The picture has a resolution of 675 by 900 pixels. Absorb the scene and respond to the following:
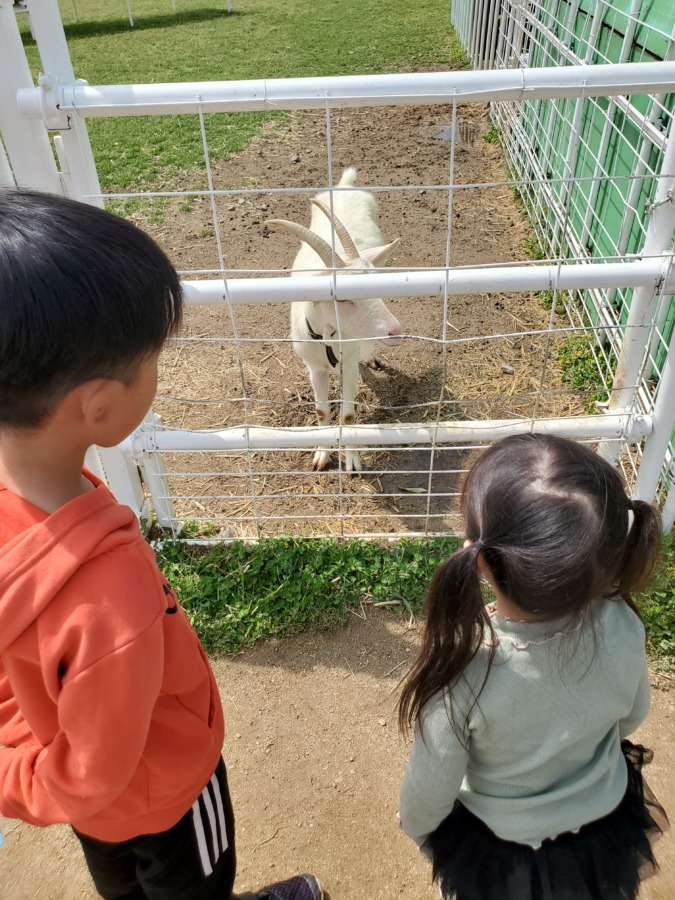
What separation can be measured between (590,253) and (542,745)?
4657mm

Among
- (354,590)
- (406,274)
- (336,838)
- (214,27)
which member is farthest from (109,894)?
(214,27)

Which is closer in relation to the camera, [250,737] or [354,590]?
[250,737]

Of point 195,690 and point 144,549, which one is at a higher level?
point 144,549

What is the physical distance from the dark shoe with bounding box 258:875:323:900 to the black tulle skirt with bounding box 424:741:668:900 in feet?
2.12

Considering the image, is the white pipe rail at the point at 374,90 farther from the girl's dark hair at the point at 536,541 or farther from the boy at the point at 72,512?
the girl's dark hair at the point at 536,541

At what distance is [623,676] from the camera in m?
1.22

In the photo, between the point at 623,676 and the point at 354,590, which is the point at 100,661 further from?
the point at 354,590

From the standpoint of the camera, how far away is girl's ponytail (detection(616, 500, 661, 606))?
1.16 metres

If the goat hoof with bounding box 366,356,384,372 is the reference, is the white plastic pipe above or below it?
above

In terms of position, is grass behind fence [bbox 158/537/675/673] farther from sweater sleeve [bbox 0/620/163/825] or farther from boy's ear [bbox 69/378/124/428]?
boy's ear [bbox 69/378/124/428]

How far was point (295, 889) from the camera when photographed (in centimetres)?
187

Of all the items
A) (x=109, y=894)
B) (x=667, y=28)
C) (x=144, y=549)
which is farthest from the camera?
(x=667, y=28)

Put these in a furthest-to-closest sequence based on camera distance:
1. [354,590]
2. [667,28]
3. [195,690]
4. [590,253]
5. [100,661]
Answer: [590,253] < [667,28] < [354,590] < [195,690] < [100,661]

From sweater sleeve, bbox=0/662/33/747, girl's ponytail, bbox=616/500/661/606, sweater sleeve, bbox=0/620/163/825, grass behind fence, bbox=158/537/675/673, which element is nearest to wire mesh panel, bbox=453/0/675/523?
grass behind fence, bbox=158/537/675/673
